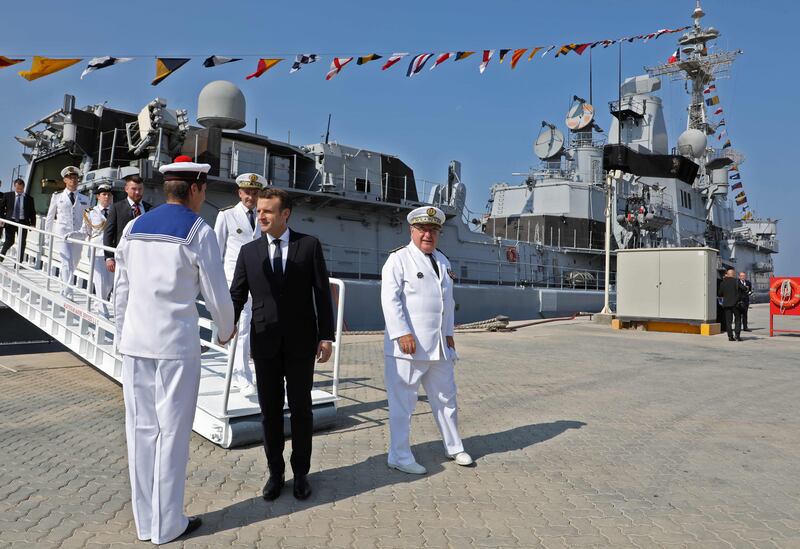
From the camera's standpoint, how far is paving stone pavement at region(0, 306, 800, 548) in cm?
269

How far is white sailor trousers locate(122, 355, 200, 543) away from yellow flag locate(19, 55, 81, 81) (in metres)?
6.79

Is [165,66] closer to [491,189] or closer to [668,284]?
[668,284]

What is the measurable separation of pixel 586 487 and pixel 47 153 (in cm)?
1519

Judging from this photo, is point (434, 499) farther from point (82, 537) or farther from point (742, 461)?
point (742, 461)

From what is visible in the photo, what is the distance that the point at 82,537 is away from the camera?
2566mm

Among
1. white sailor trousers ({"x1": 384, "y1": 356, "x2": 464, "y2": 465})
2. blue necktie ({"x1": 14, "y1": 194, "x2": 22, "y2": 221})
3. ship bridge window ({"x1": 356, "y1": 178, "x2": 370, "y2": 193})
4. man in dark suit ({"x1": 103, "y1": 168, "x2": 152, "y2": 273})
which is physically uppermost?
ship bridge window ({"x1": 356, "y1": 178, "x2": 370, "y2": 193})

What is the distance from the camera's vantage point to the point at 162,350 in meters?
Answer: 2.51

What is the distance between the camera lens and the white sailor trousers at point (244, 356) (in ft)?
15.0

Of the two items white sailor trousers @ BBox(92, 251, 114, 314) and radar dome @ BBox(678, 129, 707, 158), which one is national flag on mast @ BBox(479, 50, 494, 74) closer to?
white sailor trousers @ BBox(92, 251, 114, 314)

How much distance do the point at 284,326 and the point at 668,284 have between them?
12.9 m

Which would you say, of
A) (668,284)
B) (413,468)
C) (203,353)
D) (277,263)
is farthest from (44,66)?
(668,284)

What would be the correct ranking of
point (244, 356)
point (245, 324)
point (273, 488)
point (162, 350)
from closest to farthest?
point (162, 350), point (273, 488), point (245, 324), point (244, 356)

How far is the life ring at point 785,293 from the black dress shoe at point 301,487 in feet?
44.3

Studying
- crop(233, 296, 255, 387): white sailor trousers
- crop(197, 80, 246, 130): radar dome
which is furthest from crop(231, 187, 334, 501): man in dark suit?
crop(197, 80, 246, 130): radar dome
